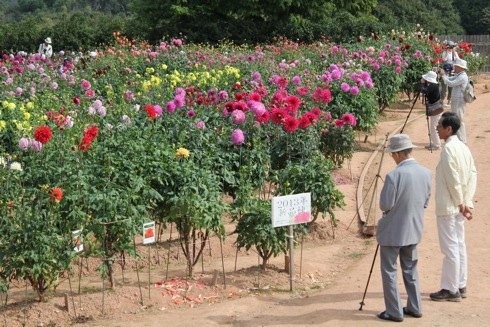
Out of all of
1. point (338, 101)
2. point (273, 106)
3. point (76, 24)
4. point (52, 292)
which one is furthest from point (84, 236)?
point (76, 24)

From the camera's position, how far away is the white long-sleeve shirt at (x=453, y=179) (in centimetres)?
727

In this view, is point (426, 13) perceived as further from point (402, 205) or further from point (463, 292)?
point (402, 205)

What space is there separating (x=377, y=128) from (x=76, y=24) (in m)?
18.6

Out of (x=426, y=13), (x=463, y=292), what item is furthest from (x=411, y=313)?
(x=426, y=13)

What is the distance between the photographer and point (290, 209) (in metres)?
7.85

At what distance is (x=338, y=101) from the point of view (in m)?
14.5

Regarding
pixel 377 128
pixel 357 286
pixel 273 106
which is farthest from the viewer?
pixel 377 128

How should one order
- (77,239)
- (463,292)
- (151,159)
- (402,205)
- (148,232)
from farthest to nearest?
(151,159)
(463,292)
(148,232)
(77,239)
(402,205)

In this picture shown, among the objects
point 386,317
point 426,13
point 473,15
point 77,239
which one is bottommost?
point 386,317

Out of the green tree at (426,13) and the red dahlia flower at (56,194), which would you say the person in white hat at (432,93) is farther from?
the green tree at (426,13)

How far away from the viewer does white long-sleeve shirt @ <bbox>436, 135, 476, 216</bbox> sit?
7.27m

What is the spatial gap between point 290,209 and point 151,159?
4.73ft

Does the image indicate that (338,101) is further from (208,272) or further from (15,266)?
(15,266)

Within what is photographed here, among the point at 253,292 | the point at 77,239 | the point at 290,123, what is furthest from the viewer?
the point at 290,123
